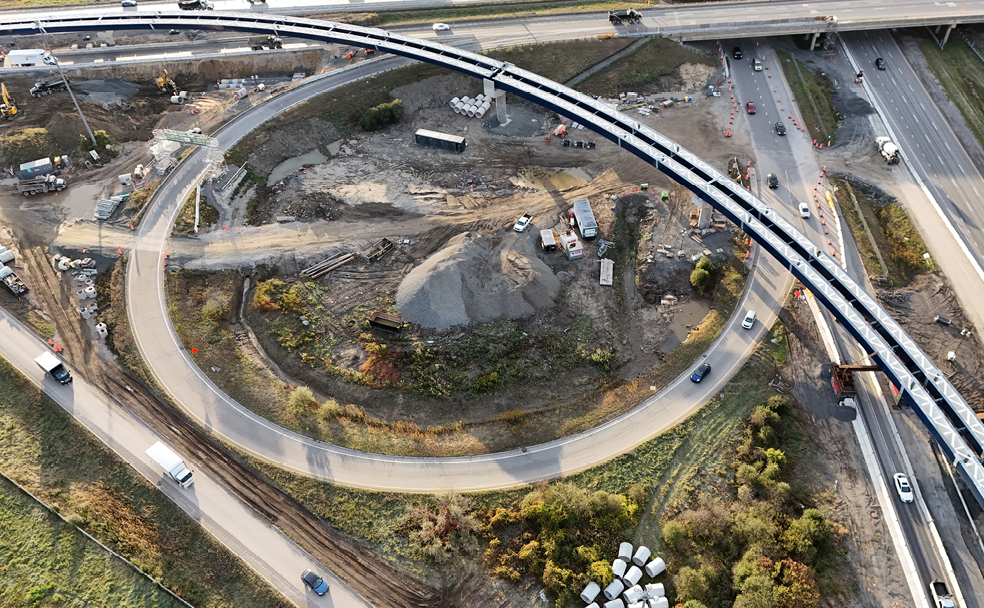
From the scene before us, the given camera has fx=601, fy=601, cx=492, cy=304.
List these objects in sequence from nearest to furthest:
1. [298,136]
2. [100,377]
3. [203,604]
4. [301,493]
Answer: [203,604]
[301,493]
[100,377]
[298,136]

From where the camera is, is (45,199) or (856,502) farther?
(45,199)

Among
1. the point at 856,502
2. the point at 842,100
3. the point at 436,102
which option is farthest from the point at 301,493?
the point at 842,100

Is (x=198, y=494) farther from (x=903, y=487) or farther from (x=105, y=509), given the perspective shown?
(x=903, y=487)

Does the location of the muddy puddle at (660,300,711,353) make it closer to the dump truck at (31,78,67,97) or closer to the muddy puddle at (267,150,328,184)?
the muddy puddle at (267,150,328,184)

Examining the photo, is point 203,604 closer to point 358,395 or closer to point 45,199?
point 358,395

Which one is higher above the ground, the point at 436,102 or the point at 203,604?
the point at 436,102

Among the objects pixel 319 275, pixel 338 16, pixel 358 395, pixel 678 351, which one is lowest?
pixel 358 395

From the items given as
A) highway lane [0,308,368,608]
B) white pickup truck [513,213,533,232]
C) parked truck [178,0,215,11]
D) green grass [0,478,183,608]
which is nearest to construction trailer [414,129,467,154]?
white pickup truck [513,213,533,232]

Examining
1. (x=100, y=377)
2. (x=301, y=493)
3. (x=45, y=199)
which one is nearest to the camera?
(x=301, y=493)
